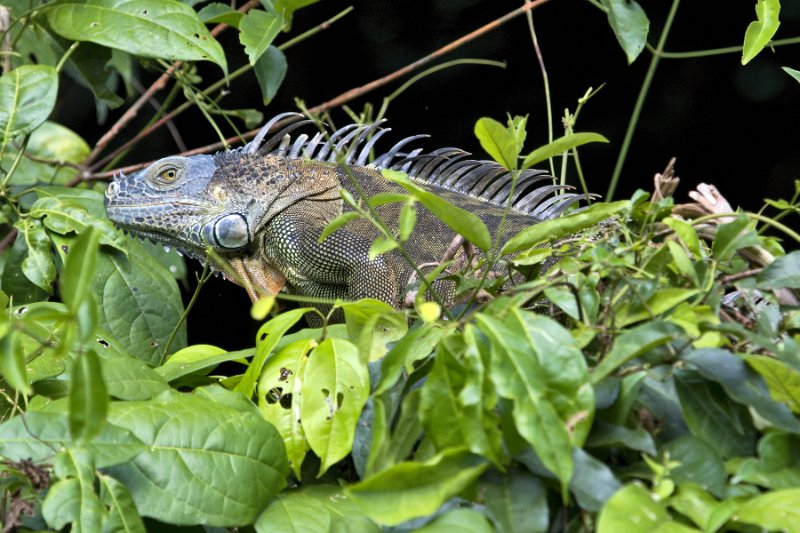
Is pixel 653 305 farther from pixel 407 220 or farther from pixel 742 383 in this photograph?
pixel 407 220

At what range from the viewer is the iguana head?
2695mm

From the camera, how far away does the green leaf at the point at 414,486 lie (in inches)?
39.1

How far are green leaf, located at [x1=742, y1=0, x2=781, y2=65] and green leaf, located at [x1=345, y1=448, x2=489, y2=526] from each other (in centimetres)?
88

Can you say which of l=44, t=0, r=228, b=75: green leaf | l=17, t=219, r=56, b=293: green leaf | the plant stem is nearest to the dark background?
the plant stem

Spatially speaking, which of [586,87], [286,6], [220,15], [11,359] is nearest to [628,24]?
[286,6]

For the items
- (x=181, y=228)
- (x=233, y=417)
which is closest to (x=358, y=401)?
(x=233, y=417)

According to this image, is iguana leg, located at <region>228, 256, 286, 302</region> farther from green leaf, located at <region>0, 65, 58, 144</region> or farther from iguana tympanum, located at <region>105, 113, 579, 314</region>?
green leaf, located at <region>0, 65, 58, 144</region>

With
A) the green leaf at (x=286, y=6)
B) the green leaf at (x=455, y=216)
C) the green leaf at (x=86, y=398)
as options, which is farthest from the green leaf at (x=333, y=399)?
the green leaf at (x=286, y=6)

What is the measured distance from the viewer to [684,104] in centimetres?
398

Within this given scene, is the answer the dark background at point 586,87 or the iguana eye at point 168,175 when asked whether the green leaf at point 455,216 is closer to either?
the iguana eye at point 168,175

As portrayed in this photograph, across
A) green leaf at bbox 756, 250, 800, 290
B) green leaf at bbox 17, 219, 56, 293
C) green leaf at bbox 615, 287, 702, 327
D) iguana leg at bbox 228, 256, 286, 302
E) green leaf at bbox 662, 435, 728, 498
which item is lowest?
iguana leg at bbox 228, 256, 286, 302

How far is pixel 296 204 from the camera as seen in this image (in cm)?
266

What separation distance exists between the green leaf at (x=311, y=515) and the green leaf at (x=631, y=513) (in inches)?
12.7

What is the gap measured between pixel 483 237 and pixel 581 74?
3.12 metres
